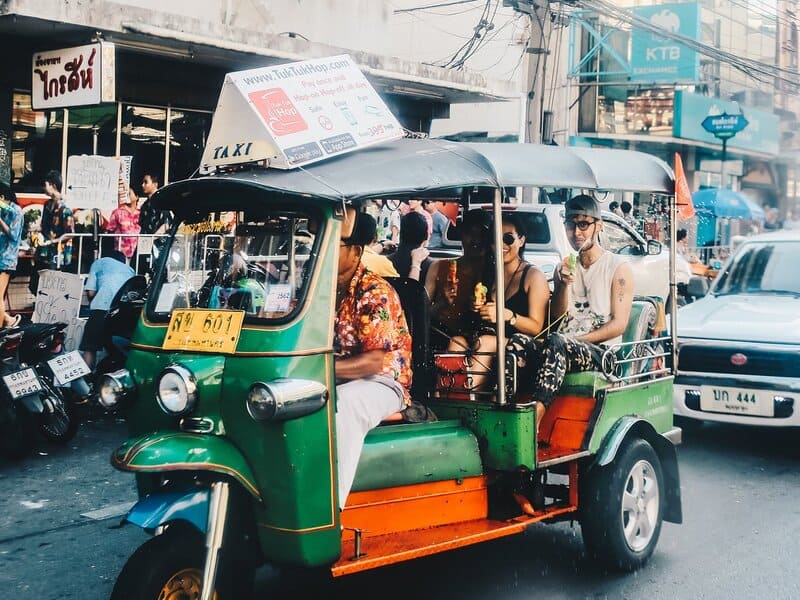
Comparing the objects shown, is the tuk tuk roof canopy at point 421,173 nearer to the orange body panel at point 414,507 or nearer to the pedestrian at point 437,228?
the orange body panel at point 414,507

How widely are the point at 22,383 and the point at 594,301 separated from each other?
13.8ft

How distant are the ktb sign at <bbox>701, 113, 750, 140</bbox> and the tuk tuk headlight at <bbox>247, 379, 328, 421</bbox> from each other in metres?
22.6

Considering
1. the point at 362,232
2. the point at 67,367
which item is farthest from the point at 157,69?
the point at 362,232

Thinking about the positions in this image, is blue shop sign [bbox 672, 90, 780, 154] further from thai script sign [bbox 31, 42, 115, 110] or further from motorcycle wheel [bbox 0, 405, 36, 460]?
motorcycle wheel [bbox 0, 405, 36, 460]

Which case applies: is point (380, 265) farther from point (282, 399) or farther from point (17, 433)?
point (282, 399)

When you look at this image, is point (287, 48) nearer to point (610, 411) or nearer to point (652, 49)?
point (610, 411)

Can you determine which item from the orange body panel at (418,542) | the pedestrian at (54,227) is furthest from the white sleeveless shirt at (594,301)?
the pedestrian at (54,227)

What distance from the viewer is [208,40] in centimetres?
1027

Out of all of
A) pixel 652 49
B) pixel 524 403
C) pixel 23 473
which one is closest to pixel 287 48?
pixel 23 473

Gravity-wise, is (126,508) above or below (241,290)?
below

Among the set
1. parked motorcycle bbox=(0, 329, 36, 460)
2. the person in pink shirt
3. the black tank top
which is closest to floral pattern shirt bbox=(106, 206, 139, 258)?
the person in pink shirt

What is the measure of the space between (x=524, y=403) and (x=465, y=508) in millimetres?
667

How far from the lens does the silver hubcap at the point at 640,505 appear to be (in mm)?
5098

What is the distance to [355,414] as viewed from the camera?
407 centimetres
